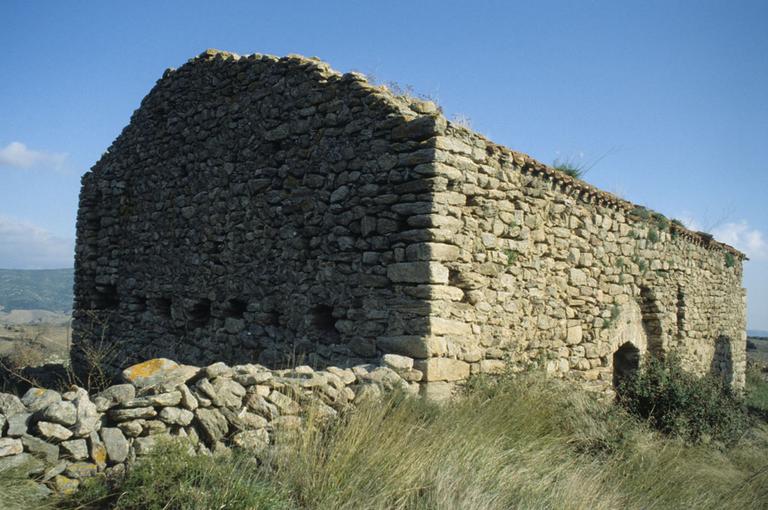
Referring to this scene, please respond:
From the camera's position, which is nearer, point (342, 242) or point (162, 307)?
point (342, 242)

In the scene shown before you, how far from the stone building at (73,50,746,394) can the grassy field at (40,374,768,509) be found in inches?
28.7

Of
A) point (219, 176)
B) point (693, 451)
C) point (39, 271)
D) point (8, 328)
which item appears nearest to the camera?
point (693, 451)

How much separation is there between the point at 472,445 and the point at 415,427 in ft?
1.53

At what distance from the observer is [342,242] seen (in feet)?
21.7

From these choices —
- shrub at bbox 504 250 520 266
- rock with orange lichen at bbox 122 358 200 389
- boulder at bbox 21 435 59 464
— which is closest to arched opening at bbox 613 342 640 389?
shrub at bbox 504 250 520 266

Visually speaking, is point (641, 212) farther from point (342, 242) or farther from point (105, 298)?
point (105, 298)

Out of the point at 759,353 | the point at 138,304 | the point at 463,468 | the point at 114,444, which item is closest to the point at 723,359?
the point at 463,468

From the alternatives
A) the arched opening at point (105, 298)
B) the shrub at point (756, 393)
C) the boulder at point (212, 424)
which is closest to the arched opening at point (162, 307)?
the arched opening at point (105, 298)

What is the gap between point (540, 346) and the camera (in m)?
7.50

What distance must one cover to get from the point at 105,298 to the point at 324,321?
16.8 ft

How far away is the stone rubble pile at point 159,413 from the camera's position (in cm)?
356

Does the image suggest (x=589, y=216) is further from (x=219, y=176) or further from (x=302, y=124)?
(x=219, y=176)

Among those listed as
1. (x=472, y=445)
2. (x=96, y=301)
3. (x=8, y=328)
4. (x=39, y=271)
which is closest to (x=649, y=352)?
(x=472, y=445)

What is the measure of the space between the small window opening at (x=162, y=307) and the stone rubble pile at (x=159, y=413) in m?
4.21
